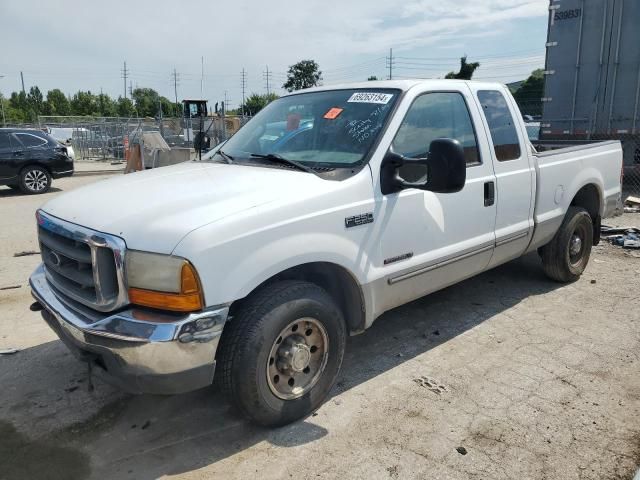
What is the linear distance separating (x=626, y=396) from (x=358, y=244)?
200cm

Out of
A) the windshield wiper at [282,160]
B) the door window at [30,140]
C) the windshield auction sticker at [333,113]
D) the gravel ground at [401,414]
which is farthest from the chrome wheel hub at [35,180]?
the windshield auction sticker at [333,113]

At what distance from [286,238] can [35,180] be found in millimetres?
12058

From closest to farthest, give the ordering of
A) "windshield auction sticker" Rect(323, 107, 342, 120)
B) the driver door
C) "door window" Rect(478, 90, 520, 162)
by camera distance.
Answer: the driver door → "windshield auction sticker" Rect(323, 107, 342, 120) → "door window" Rect(478, 90, 520, 162)

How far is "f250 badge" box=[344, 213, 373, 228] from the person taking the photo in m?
3.13

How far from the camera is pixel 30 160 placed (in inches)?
498

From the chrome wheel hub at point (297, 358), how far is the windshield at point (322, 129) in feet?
3.44

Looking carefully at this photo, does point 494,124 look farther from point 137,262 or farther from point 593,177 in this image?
point 137,262

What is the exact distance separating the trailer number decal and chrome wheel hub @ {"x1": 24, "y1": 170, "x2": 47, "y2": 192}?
1223cm

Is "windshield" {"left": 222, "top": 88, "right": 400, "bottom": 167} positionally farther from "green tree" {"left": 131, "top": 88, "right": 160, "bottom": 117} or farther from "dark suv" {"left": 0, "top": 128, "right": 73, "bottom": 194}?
"green tree" {"left": 131, "top": 88, "right": 160, "bottom": 117}

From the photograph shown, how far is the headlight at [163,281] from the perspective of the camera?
2.51 metres

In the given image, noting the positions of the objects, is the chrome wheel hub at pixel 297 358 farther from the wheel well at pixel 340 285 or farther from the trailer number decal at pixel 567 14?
the trailer number decal at pixel 567 14

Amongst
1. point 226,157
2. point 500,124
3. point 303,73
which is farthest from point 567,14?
point 303,73

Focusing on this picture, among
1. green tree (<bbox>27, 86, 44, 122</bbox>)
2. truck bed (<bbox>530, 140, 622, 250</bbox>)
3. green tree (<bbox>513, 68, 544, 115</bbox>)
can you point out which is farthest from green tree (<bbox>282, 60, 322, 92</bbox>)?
truck bed (<bbox>530, 140, 622, 250</bbox>)

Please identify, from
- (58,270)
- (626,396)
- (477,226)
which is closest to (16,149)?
(58,270)
